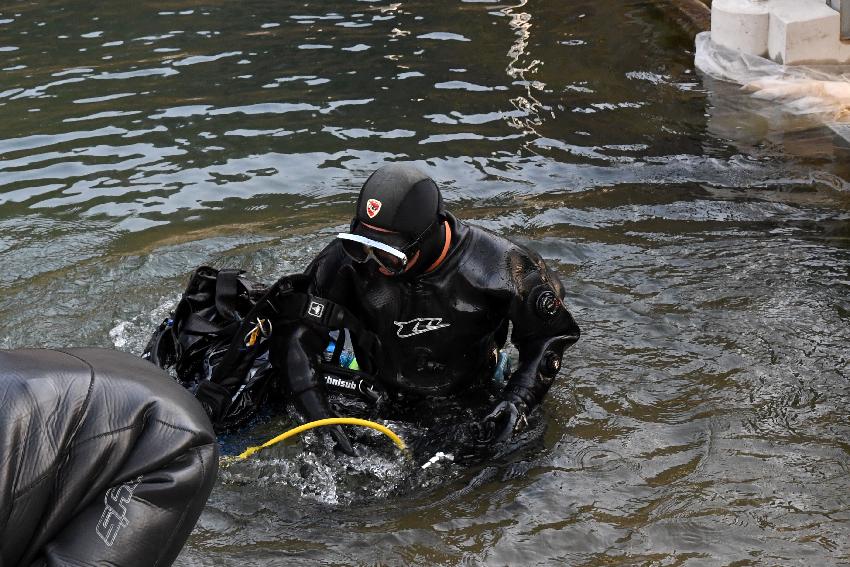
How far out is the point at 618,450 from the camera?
193 inches

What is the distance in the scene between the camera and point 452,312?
468 centimetres

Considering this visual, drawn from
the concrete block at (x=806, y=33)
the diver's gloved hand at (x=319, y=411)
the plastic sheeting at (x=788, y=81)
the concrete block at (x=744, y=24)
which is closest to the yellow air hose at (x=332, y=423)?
the diver's gloved hand at (x=319, y=411)

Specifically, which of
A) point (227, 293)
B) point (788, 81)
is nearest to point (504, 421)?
point (227, 293)

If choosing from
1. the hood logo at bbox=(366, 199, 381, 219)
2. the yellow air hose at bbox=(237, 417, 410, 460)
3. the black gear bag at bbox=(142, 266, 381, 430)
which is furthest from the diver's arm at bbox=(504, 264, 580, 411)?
the hood logo at bbox=(366, 199, 381, 219)

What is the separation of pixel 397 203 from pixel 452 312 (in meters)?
0.65

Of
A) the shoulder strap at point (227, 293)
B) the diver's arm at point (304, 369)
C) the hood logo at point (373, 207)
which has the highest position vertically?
the hood logo at point (373, 207)

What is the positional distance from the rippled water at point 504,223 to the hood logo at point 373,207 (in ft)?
3.70

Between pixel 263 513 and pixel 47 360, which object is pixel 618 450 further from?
pixel 47 360

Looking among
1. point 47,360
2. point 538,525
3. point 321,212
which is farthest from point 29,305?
point 47,360

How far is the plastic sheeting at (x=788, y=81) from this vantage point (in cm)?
910

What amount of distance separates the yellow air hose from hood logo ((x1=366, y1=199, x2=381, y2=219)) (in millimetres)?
833

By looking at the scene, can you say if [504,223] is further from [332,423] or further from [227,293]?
[332,423]

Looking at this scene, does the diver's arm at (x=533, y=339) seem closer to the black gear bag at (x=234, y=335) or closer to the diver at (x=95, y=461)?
the black gear bag at (x=234, y=335)

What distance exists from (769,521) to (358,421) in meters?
1.72
